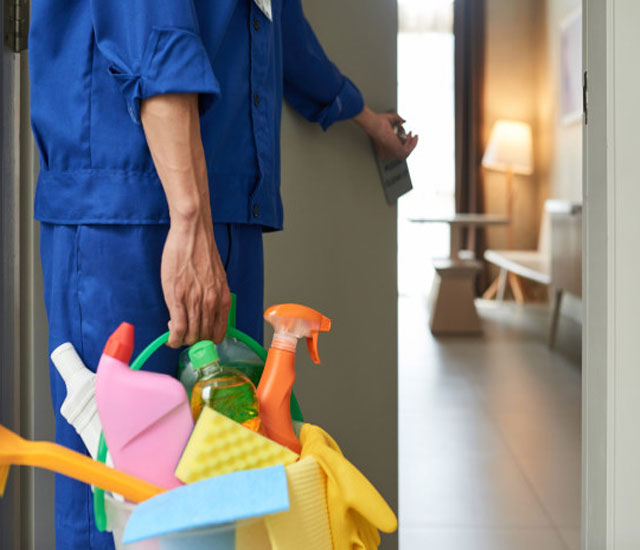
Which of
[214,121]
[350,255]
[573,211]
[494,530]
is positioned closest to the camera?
[214,121]

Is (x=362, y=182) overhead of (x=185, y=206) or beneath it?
overhead

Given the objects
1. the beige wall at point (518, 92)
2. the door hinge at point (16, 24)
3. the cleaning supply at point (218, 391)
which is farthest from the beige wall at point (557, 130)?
the cleaning supply at point (218, 391)

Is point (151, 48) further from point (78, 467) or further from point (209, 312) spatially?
point (78, 467)

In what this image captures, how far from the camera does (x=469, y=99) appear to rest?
783 centimetres

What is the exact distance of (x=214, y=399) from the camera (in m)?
0.73

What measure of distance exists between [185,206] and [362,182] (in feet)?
2.92

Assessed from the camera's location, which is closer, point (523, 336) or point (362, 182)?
point (362, 182)

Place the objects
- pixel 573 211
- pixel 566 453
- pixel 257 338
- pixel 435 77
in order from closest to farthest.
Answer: pixel 257 338
pixel 566 453
pixel 573 211
pixel 435 77

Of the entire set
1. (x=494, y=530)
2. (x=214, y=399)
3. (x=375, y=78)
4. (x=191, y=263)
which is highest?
(x=375, y=78)

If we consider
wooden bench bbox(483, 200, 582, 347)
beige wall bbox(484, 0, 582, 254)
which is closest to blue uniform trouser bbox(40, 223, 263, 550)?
wooden bench bbox(483, 200, 582, 347)

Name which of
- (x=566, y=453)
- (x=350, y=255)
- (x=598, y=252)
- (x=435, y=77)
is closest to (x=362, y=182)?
(x=350, y=255)

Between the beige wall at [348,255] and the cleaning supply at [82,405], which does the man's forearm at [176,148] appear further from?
the beige wall at [348,255]

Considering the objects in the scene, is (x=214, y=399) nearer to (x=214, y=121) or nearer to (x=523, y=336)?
(x=214, y=121)
